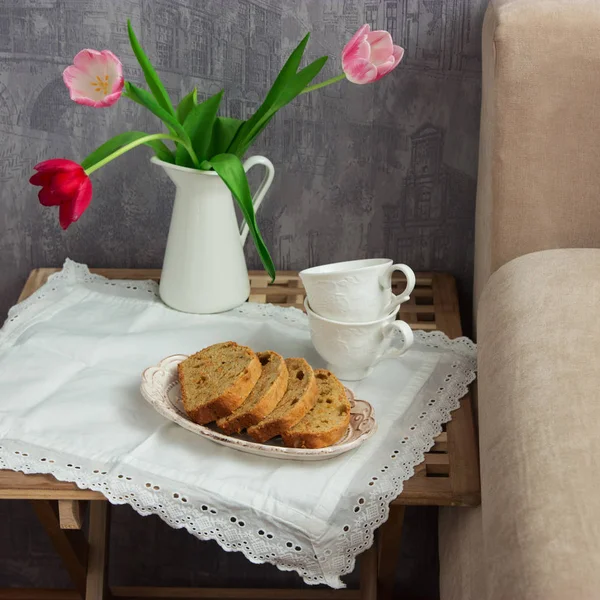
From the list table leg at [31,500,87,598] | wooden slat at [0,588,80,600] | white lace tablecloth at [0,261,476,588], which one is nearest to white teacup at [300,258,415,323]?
white lace tablecloth at [0,261,476,588]

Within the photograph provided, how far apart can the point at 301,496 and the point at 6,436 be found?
0.37 meters

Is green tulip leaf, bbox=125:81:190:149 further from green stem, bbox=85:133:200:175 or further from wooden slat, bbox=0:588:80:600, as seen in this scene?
wooden slat, bbox=0:588:80:600

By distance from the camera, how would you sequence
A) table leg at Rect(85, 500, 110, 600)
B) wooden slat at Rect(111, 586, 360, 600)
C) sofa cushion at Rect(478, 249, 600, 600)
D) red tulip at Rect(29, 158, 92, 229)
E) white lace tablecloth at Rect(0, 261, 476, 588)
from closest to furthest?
1. sofa cushion at Rect(478, 249, 600, 600)
2. white lace tablecloth at Rect(0, 261, 476, 588)
3. red tulip at Rect(29, 158, 92, 229)
4. table leg at Rect(85, 500, 110, 600)
5. wooden slat at Rect(111, 586, 360, 600)

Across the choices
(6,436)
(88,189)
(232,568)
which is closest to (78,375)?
(6,436)

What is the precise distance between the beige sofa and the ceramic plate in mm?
142

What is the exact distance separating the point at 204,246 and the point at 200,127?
0.17 metres

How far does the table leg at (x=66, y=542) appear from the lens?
115 centimetres

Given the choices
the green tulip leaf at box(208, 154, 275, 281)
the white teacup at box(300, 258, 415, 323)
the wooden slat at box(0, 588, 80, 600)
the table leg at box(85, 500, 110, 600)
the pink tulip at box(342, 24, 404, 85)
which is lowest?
the wooden slat at box(0, 588, 80, 600)

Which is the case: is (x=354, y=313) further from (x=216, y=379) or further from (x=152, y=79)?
(x=152, y=79)

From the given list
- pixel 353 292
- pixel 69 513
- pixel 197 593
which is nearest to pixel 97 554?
pixel 197 593

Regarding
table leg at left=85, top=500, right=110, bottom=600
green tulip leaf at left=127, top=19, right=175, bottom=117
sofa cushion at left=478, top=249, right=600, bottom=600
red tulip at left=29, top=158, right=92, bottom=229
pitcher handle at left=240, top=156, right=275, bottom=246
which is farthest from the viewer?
table leg at left=85, top=500, right=110, bottom=600

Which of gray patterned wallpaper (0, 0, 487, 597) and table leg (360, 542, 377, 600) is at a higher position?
gray patterned wallpaper (0, 0, 487, 597)

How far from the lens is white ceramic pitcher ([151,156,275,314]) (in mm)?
1194

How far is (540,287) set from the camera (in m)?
1.03
